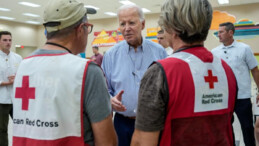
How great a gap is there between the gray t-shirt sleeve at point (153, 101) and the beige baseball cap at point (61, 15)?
0.45m

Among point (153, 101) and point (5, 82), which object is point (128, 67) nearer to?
point (153, 101)

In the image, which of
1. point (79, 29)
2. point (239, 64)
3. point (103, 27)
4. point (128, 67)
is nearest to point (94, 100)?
point (79, 29)

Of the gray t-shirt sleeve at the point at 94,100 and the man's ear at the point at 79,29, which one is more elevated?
the man's ear at the point at 79,29

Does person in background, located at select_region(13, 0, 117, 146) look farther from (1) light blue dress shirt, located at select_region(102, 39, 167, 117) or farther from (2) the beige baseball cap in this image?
(1) light blue dress shirt, located at select_region(102, 39, 167, 117)

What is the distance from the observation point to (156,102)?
942 mm

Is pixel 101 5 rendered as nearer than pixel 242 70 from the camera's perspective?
No

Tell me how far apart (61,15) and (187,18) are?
1.87ft

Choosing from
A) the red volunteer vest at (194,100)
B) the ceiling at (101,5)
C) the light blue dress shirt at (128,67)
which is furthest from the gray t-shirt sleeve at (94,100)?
the ceiling at (101,5)

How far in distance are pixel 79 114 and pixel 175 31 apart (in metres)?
0.56

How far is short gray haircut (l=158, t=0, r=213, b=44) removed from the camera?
Result: 0.98 metres

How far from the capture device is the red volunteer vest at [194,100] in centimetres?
95

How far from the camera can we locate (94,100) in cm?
103

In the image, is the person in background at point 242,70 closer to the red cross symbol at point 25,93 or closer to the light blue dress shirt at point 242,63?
the light blue dress shirt at point 242,63

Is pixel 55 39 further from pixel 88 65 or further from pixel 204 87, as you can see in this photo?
pixel 204 87
